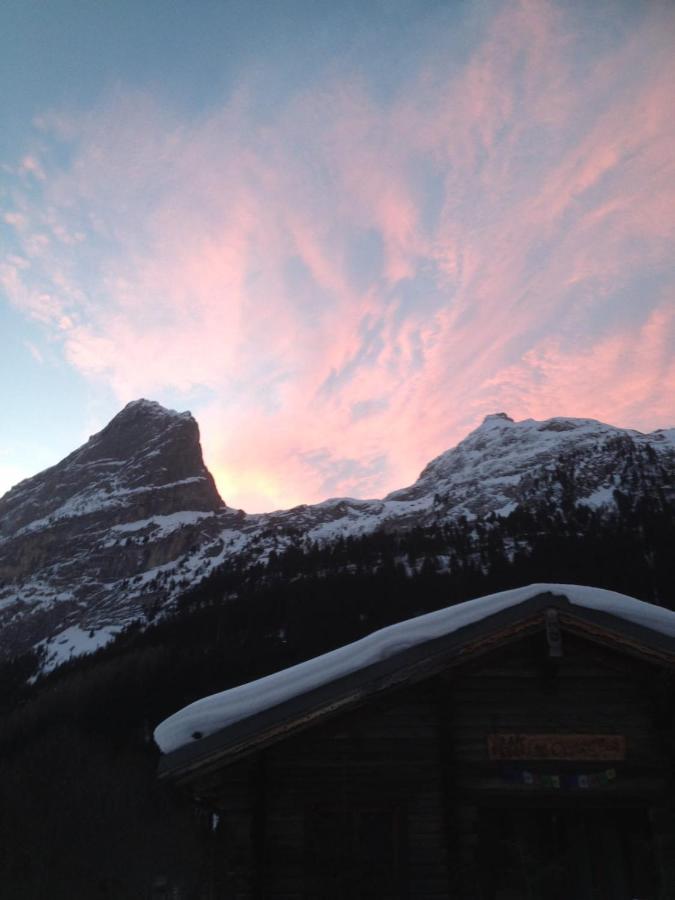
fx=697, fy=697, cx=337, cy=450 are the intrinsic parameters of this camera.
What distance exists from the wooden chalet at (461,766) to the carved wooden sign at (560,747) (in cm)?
1

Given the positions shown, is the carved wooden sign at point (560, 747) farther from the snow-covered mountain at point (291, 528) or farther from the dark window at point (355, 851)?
the snow-covered mountain at point (291, 528)

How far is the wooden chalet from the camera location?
7.71 m

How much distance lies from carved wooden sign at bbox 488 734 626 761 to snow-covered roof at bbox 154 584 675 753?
4.45 ft

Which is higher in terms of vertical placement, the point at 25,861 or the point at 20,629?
the point at 20,629

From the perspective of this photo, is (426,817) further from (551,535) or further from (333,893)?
(551,535)

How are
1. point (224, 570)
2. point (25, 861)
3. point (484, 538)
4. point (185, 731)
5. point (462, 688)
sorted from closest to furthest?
point (185, 731) < point (462, 688) < point (25, 861) < point (484, 538) < point (224, 570)

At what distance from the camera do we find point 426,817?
7.99 m

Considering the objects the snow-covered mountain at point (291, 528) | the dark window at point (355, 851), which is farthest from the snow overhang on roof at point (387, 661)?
the snow-covered mountain at point (291, 528)

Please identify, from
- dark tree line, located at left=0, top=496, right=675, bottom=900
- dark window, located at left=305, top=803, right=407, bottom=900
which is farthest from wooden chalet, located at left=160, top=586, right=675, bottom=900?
dark tree line, located at left=0, top=496, right=675, bottom=900

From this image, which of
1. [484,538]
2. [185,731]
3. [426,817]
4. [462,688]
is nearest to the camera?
[185,731]

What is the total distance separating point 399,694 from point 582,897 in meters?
3.55

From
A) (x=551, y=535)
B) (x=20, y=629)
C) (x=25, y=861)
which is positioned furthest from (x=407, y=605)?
(x=20, y=629)

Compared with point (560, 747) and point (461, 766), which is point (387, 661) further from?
point (560, 747)

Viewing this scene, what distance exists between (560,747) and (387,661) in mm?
2396
